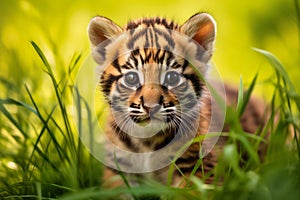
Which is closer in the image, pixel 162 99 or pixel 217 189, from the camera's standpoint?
pixel 217 189

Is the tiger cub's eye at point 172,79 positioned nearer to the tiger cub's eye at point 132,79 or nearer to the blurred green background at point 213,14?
the tiger cub's eye at point 132,79

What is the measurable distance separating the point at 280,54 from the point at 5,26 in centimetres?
280

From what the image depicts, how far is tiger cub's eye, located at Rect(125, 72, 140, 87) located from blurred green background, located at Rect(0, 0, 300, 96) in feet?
7.16

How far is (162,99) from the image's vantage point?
2.65 metres

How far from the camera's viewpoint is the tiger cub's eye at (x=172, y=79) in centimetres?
275

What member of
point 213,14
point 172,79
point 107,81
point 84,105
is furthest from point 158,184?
point 213,14

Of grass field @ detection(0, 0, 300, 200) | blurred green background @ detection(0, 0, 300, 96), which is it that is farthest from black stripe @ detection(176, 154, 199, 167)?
blurred green background @ detection(0, 0, 300, 96)

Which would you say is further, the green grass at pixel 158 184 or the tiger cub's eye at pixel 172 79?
the tiger cub's eye at pixel 172 79

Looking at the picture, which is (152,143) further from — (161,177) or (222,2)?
(222,2)

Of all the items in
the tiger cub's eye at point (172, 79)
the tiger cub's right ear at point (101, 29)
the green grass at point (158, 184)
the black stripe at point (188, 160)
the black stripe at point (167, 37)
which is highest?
the tiger cub's right ear at point (101, 29)

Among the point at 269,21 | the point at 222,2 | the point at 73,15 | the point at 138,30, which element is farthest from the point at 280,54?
the point at 138,30

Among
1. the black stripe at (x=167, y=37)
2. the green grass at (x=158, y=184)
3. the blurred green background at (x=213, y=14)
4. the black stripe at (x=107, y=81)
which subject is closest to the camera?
the green grass at (x=158, y=184)

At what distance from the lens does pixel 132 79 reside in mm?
2787

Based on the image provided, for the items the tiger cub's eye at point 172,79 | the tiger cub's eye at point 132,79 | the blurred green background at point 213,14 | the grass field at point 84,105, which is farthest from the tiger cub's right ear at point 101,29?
the blurred green background at point 213,14
